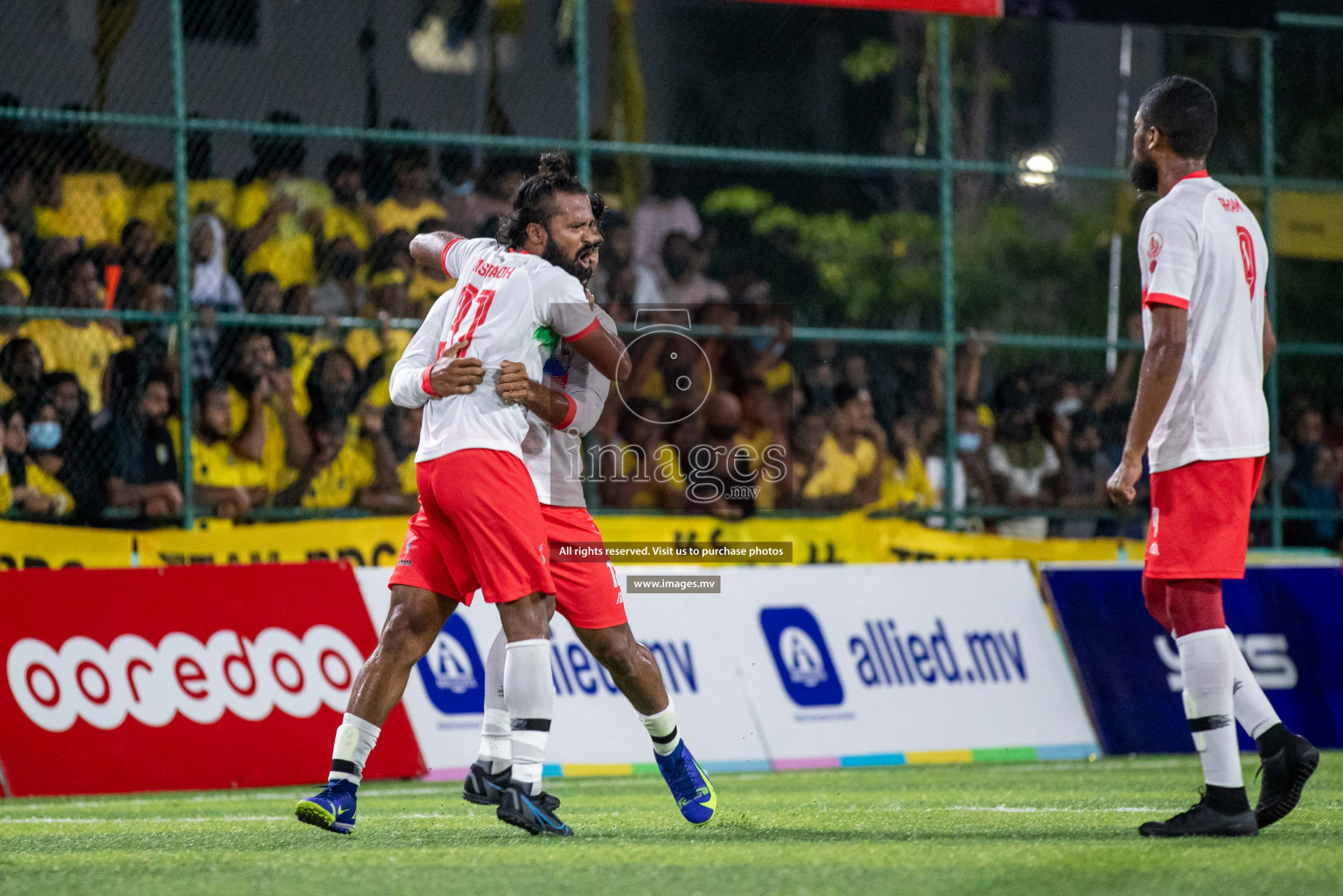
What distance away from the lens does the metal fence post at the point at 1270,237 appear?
13.3 meters

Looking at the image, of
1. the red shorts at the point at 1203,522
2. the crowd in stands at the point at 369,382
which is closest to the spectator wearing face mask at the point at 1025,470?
the crowd in stands at the point at 369,382

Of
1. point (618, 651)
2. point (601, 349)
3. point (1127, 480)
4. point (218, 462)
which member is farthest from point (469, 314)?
point (218, 462)

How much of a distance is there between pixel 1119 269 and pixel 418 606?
13046 millimetres

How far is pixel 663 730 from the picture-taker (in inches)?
237

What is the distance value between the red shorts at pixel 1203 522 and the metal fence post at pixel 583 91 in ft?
23.1

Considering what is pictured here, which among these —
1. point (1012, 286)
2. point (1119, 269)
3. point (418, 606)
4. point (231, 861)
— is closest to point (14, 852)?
point (231, 861)

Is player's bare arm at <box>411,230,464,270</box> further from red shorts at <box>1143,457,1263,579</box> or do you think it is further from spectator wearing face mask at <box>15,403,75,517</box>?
spectator wearing face mask at <box>15,403,75,517</box>

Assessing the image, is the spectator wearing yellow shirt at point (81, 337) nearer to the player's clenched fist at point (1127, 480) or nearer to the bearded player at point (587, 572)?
the bearded player at point (587, 572)

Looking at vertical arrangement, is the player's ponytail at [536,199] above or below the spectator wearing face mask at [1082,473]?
above

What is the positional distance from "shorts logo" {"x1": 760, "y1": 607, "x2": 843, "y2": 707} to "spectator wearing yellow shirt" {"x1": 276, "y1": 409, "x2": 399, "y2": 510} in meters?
2.86

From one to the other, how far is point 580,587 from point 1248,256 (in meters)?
2.55

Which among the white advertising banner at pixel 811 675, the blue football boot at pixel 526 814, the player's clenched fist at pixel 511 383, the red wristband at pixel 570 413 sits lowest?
the white advertising banner at pixel 811 675

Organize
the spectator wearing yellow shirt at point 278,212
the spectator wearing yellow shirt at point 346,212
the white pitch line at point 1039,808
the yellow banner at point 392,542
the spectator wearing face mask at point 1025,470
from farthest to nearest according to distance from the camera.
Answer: the spectator wearing face mask at point 1025,470 < the spectator wearing yellow shirt at point 346,212 < the spectator wearing yellow shirt at point 278,212 < the yellow banner at point 392,542 < the white pitch line at point 1039,808

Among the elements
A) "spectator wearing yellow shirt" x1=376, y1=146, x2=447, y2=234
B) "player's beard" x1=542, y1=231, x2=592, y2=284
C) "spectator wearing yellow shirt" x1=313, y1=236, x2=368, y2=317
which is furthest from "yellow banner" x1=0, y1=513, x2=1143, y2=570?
"player's beard" x1=542, y1=231, x2=592, y2=284
